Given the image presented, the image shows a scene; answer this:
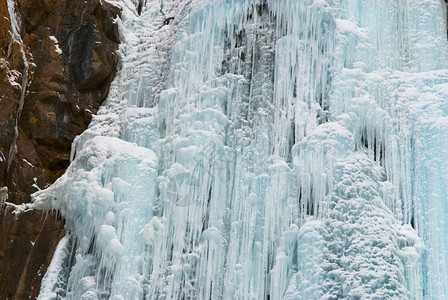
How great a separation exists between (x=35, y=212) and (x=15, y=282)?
0.99m

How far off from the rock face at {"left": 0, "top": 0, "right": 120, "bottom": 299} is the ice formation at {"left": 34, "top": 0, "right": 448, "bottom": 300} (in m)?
0.28

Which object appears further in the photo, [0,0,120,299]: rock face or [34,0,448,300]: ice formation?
[0,0,120,299]: rock face

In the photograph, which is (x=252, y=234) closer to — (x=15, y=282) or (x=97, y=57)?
(x=15, y=282)

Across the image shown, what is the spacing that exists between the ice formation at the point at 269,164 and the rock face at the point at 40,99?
0.28m

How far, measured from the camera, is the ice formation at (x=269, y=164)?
8.50 metres

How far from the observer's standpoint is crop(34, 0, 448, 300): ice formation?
27.9 feet

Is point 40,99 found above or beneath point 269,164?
above

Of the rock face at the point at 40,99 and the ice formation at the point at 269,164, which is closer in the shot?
the ice formation at the point at 269,164

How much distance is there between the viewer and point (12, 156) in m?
9.40

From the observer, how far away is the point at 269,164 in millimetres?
9359

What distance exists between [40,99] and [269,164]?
3.67 m

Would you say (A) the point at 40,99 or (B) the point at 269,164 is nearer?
(B) the point at 269,164

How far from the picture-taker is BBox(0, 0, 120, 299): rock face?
8.96 m

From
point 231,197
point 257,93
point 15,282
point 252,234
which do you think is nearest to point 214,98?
point 257,93
